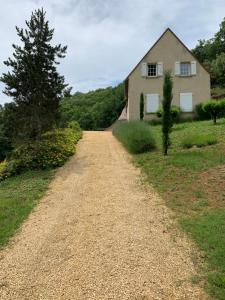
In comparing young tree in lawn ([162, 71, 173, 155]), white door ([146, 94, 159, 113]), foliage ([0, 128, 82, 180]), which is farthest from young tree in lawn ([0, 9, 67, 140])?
white door ([146, 94, 159, 113])

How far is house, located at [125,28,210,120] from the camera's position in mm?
30375

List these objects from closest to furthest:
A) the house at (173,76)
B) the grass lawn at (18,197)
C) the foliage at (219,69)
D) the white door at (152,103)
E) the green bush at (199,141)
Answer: the grass lawn at (18,197)
the green bush at (199,141)
the house at (173,76)
the white door at (152,103)
the foliage at (219,69)

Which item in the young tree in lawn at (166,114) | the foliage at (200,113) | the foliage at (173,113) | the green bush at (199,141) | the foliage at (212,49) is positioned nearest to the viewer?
the young tree in lawn at (166,114)

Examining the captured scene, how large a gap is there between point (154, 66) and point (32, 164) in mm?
18930

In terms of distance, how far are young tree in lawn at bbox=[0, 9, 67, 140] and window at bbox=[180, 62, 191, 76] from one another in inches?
628

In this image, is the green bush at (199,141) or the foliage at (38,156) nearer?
the foliage at (38,156)

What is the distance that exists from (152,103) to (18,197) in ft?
70.7

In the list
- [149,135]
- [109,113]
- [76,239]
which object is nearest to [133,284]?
[76,239]

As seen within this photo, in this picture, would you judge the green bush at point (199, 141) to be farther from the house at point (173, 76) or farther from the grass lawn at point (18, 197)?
the house at point (173, 76)

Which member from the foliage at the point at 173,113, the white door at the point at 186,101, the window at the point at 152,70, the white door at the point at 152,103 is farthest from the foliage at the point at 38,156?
the window at the point at 152,70

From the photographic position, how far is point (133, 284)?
525 centimetres

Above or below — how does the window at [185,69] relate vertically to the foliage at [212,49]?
below

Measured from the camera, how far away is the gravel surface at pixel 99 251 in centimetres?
518

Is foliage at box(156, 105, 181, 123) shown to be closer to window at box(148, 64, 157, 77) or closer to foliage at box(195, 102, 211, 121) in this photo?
foliage at box(195, 102, 211, 121)
